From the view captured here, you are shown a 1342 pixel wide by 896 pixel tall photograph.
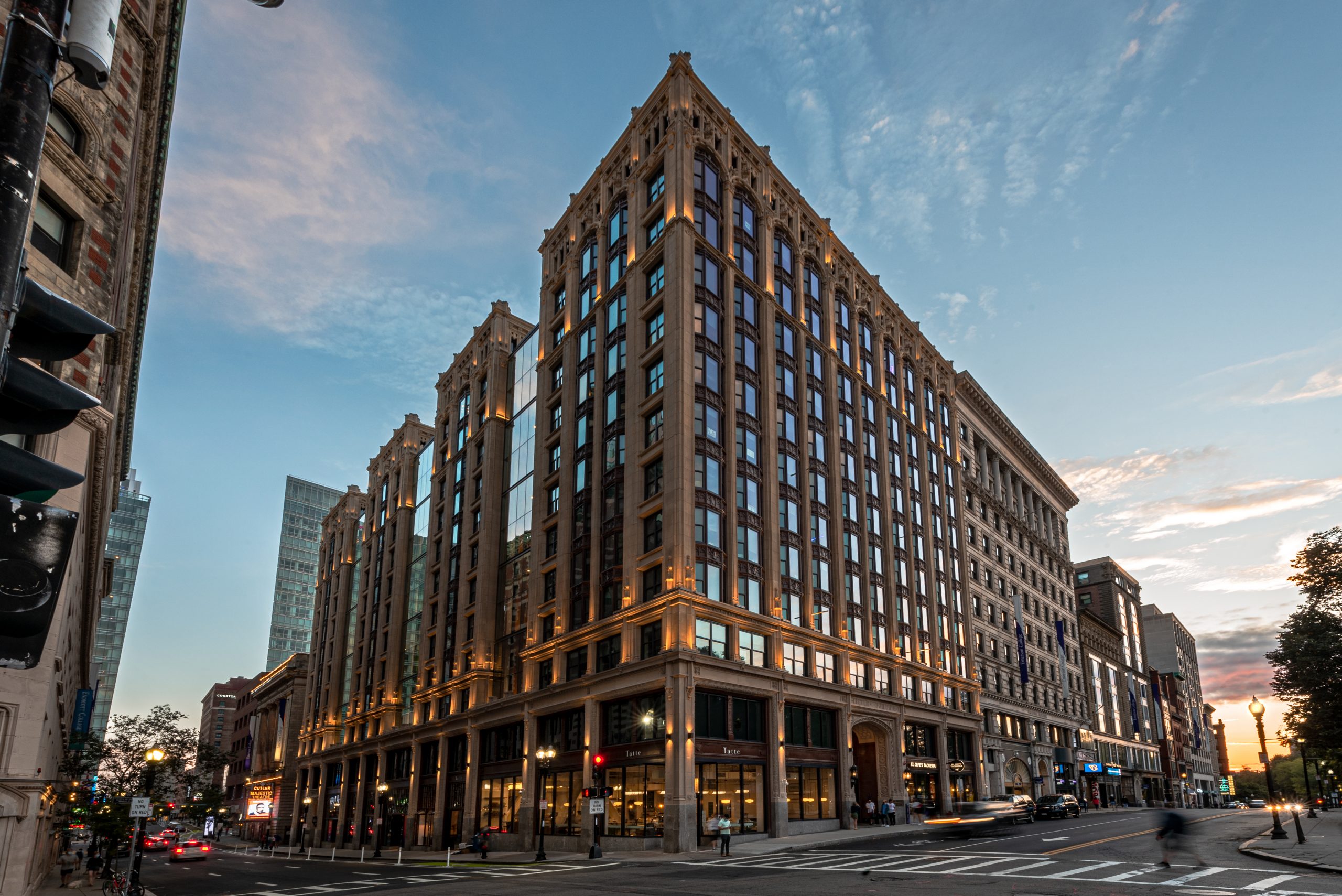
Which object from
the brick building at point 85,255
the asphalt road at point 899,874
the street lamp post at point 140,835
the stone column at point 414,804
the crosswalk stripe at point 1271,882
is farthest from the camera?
the stone column at point 414,804

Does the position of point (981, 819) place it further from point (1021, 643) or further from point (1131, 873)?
point (1021, 643)

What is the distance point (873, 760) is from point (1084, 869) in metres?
35.4

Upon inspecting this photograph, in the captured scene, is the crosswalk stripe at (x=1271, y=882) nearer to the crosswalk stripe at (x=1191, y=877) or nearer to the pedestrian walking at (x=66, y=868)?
the crosswalk stripe at (x=1191, y=877)

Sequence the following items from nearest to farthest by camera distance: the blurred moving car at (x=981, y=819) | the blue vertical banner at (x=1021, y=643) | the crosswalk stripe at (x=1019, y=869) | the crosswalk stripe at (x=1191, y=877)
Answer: the crosswalk stripe at (x=1191, y=877) < the crosswalk stripe at (x=1019, y=869) < the blurred moving car at (x=981, y=819) < the blue vertical banner at (x=1021, y=643)

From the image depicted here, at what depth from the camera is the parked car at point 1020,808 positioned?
47562mm

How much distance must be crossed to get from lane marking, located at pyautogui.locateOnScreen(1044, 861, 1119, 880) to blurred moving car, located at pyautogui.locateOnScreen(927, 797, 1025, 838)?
15.0 m

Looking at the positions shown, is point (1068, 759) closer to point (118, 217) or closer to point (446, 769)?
point (446, 769)

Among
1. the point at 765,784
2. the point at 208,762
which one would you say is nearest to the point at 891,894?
the point at 765,784

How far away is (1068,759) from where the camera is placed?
294ft

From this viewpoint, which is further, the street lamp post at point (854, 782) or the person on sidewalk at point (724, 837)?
the street lamp post at point (854, 782)

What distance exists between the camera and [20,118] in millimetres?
3676

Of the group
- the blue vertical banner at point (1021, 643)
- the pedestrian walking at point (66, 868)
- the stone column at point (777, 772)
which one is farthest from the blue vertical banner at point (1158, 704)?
the pedestrian walking at point (66, 868)

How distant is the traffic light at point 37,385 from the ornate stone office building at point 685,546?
39.5 metres

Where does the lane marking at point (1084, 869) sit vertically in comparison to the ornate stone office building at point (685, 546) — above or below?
below
